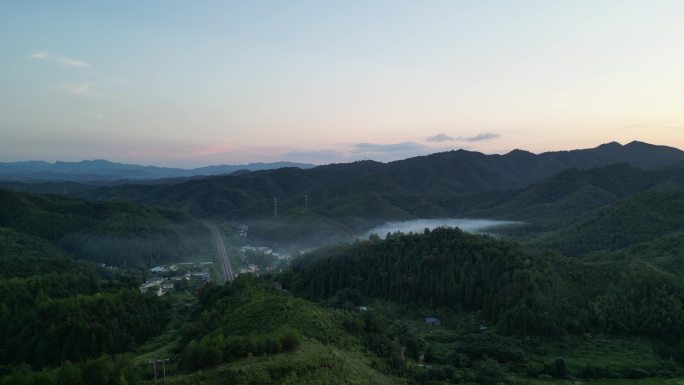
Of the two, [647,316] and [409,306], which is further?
[409,306]

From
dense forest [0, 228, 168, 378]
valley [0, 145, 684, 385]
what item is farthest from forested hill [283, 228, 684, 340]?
dense forest [0, 228, 168, 378]

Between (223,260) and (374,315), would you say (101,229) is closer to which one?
(223,260)

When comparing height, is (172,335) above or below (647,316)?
below

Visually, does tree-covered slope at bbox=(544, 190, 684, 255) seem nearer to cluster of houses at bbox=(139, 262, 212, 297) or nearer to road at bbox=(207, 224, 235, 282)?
road at bbox=(207, 224, 235, 282)

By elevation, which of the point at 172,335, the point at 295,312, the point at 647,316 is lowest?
the point at 172,335

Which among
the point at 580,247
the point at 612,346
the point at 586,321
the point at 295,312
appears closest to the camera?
the point at 295,312

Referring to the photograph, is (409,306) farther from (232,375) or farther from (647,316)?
(232,375)

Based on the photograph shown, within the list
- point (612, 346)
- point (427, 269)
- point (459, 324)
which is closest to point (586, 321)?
point (612, 346)
